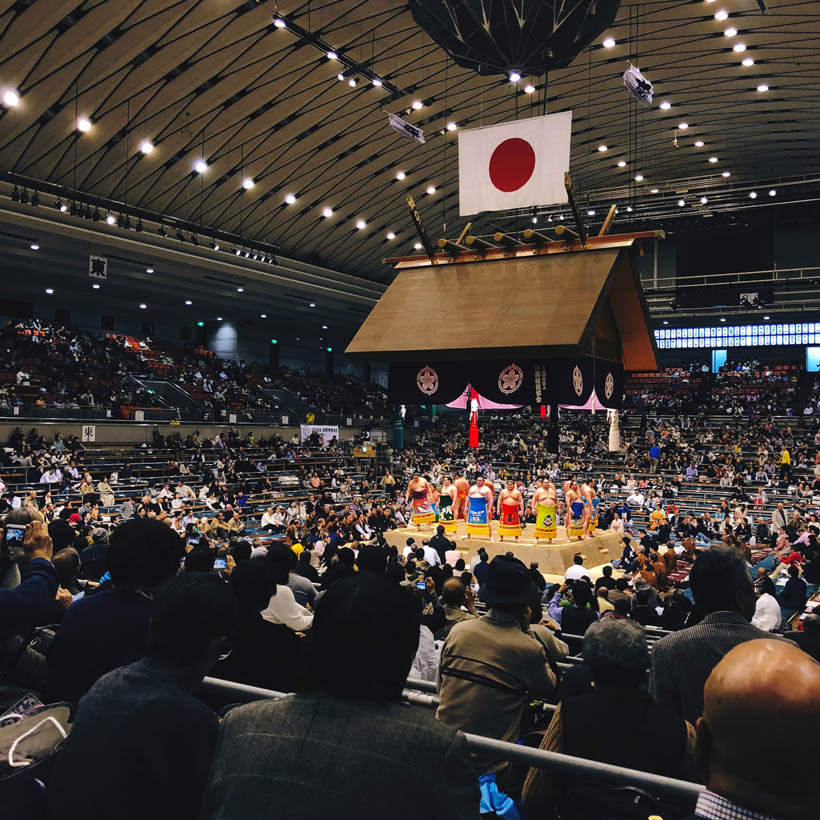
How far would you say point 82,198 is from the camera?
1229 centimetres

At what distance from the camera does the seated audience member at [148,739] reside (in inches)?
47.1

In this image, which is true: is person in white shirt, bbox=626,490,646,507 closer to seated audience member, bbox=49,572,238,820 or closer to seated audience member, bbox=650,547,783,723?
seated audience member, bbox=650,547,783,723

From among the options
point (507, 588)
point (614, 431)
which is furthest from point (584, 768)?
point (614, 431)

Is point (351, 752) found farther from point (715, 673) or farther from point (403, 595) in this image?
point (715, 673)

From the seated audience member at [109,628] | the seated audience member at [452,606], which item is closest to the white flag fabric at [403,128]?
the seated audience member at [452,606]

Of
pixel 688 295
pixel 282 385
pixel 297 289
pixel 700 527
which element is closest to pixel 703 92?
pixel 688 295

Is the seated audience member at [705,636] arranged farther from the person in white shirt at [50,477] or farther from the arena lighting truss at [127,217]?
the person in white shirt at [50,477]

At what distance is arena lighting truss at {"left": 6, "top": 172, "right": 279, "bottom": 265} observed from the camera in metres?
12.0

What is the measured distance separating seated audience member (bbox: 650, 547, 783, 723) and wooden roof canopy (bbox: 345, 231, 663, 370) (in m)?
3.76

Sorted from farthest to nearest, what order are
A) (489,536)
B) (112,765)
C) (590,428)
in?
(590,428) < (489,536) < (112,765)

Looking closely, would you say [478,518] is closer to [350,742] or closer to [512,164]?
[512,164]

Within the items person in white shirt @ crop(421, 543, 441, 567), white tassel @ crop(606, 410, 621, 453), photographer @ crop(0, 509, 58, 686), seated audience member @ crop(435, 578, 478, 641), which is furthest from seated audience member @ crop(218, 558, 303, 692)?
person in white shirt @ crop(421, 543, 441, 567)

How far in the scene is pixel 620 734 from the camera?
161cm

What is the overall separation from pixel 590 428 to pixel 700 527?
32.4 ft
